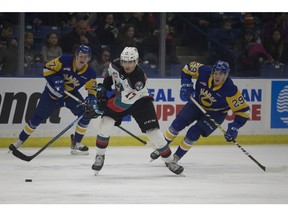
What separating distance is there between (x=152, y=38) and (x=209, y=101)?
2416 mm

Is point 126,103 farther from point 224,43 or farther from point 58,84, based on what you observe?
point 224,43

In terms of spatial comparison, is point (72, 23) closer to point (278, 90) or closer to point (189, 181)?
point (278, 90)

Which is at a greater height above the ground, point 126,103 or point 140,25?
point 140,25

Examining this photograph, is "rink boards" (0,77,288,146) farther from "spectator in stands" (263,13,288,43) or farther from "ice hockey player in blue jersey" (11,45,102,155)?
"spectator in stands" (263,13,288,43)

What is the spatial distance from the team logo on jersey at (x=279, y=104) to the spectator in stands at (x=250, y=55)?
369 millimetres

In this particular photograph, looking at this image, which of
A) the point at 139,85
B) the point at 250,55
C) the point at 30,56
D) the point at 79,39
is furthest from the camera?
the point at 250,55

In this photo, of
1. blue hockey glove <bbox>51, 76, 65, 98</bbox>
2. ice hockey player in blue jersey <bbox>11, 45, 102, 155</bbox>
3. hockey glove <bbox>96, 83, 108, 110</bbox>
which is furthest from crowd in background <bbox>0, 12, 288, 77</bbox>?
hockey glove <bbox>96, 83, 108, 110</bbox>

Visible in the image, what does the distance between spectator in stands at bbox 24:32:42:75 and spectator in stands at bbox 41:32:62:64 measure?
0.39ft

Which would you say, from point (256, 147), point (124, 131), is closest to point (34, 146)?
point (124, 131)

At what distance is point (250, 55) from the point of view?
432 inches

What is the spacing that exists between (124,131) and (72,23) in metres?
1.51

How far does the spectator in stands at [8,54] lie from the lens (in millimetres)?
9969

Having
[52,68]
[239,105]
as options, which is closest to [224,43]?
[52,68]

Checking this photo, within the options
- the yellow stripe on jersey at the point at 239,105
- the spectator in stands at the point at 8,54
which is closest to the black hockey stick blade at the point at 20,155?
the spectator in stands at the point at 8,54
